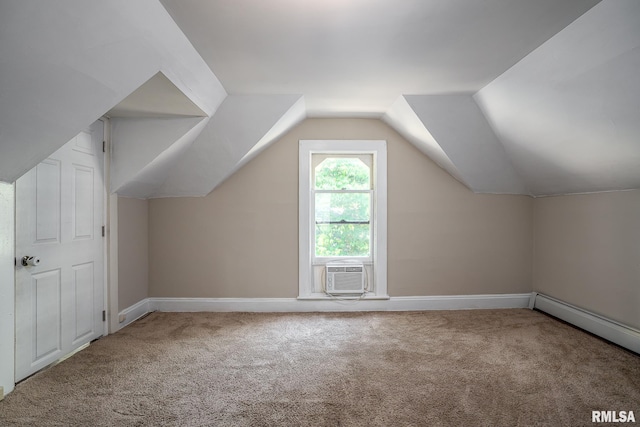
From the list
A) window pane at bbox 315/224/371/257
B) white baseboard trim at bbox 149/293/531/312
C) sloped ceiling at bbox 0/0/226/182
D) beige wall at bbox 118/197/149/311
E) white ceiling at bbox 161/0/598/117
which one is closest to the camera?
sloped ceiling at bbox 0/0/226/182

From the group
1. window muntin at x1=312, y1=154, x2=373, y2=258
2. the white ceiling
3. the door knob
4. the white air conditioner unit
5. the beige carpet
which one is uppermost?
the white ceiling

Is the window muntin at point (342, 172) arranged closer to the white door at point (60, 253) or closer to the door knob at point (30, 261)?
the white door at point (60, 253)

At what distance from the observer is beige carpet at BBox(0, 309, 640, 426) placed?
2307mm

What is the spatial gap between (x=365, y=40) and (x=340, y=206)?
8.06 ft

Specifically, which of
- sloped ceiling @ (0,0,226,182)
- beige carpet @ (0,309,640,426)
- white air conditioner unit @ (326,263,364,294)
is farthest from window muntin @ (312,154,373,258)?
sloped ceiling @ (0,0,226,182)

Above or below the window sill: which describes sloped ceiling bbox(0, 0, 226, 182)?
above

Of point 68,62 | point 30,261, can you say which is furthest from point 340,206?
point 68,62

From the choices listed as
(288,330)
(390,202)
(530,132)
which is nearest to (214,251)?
(288,330)

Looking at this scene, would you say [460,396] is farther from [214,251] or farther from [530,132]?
[214,251]

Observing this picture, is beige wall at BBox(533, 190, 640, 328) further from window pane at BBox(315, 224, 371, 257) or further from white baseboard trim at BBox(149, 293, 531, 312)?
window pane at BBox(315, 224, 371, 257)

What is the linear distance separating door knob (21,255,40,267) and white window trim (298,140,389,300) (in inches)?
102

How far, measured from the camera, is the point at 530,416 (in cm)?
229

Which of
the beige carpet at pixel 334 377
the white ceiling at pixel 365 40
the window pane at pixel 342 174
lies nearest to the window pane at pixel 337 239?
the window pane at pixel 342 174

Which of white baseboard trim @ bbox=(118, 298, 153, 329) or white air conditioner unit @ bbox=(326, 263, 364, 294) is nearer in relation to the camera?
white baseboard trim @ bbox=(118, 298, 153, 329)
